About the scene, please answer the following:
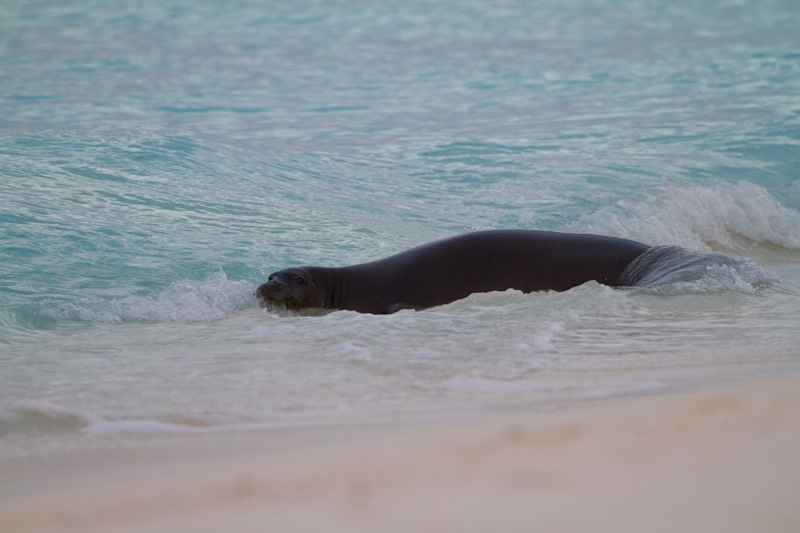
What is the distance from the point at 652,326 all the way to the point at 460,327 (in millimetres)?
829

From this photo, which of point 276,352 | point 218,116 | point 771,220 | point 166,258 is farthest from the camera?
point 218,116

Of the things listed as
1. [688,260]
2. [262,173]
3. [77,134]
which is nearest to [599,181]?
[262,173]

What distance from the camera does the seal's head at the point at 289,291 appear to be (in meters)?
5.74

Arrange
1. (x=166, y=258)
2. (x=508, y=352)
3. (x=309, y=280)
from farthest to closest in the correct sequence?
(x=166, y=258) → (x=309, y=280) → (x=508, y=352)

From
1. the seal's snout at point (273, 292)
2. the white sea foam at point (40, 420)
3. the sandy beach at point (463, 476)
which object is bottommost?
the seal's snout at point (273, 292)

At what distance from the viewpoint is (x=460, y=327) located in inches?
172

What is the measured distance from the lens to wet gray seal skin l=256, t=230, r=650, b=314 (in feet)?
18.3

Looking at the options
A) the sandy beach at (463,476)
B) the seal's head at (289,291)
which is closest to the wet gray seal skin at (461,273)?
the seal's head at (289,291)

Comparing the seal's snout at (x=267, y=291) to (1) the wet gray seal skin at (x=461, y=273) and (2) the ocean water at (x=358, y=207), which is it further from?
(2) the ocean water at (x=358, y=207)

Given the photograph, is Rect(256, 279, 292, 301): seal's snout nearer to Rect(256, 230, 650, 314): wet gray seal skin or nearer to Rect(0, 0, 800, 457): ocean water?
Rect(256, 230, 650, 314): wet gray seal skin

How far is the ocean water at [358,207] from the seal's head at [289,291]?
0.53ft

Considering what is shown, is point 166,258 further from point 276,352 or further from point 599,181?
point 599,181

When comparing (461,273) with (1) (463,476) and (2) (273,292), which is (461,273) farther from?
(1) (463,476)

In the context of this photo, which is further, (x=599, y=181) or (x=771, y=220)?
(x=599, y=181)
